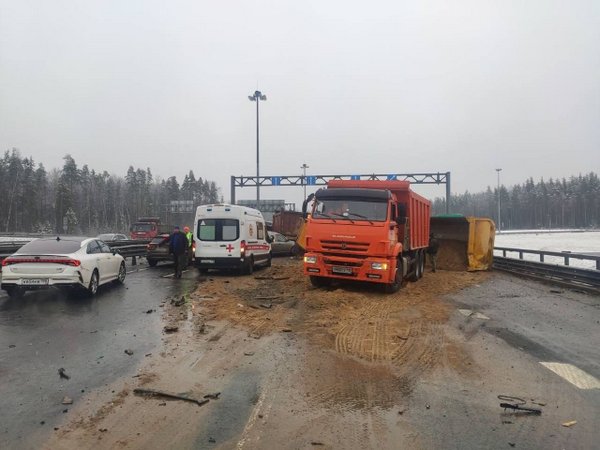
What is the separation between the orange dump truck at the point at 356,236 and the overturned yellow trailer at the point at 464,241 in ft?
27.1

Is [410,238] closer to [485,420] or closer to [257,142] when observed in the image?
[485,420]

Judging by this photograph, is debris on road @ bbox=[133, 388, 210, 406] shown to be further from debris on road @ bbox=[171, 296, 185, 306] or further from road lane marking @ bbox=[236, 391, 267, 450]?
debris on road @ bbox=[171, 296, 185, 306]

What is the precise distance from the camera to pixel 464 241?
21156mm

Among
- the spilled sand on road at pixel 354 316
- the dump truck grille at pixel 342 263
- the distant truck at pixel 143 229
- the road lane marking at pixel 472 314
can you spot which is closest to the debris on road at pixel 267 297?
the spilled sand on road at pixel 354 316

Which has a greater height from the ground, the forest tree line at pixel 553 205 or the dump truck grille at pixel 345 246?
the forest tree line at pixel 553 205

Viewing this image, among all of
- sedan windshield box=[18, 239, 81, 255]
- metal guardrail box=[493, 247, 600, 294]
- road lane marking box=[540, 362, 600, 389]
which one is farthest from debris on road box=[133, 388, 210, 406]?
metal guardrail box=[493, 247, 600, 294]

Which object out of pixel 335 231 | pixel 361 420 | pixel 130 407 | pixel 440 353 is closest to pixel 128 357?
pixel 130 407

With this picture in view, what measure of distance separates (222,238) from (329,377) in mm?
12022

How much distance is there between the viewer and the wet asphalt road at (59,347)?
4489 mm

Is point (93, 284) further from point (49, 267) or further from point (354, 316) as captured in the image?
point (354, 316)

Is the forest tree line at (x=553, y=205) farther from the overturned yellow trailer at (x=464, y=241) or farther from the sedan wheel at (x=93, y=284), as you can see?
the sedan wheel at (x=93, y=284)

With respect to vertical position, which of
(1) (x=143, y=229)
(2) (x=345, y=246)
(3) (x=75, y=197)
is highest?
(3) (x=75, y=197)

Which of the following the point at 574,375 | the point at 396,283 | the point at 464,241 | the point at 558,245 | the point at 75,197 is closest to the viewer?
the point at 574,375

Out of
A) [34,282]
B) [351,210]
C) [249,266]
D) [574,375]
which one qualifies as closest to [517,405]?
[574,375]
